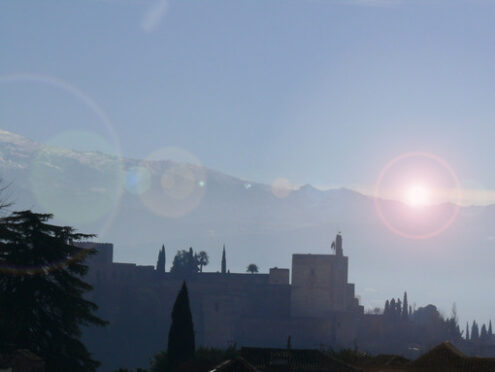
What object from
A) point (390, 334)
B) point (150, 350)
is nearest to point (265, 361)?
point (150, 350)

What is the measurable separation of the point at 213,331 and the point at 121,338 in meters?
17.8

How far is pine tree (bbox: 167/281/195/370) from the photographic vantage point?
7719 cm

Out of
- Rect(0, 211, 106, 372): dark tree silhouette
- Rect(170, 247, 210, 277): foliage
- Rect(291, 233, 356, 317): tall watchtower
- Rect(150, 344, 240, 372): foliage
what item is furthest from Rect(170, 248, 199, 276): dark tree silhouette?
Rect(0, 211, 106, 372): dark tree silhouette

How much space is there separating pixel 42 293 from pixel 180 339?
1332 inches

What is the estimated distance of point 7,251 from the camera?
45125mm

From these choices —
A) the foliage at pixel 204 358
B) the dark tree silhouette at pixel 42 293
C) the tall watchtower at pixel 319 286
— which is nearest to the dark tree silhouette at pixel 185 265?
the tall watchtower at pixel 319 286

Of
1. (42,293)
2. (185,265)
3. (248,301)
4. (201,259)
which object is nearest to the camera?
(42,293)

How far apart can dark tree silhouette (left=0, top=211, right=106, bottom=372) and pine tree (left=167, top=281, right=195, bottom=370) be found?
101ft

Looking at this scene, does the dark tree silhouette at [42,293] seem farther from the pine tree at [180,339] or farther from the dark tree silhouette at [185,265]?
the dark tree silhouette at [185,265]

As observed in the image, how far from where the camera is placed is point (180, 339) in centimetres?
7812

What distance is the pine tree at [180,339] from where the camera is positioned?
3039 inches

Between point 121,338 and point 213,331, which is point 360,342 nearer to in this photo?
point 213,331

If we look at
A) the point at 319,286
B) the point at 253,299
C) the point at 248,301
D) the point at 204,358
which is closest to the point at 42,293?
the point at 204,358

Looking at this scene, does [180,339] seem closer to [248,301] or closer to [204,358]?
[204,358]
